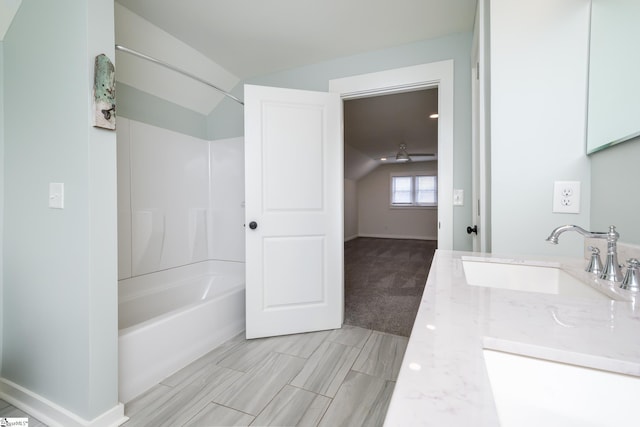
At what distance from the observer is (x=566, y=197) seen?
3.80 feet

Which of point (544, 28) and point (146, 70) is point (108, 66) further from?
point (544, 28)

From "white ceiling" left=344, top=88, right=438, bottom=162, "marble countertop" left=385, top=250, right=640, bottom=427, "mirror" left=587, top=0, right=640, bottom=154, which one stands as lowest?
"marble countertop" left=385, top=250, right=640, bottom=427

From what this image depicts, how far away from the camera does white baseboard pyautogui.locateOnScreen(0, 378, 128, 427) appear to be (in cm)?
131

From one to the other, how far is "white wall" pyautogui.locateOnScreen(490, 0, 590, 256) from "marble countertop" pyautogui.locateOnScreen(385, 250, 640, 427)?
56 centimetres

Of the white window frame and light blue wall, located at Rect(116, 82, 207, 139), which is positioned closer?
light blue wall, located at Rect(116, 82, 207, 139)

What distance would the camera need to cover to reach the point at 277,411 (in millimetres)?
1429

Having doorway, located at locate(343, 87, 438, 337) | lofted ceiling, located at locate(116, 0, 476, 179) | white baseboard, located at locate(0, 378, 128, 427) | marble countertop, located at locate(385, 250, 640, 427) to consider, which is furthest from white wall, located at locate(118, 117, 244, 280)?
marble countertop, located at locate(385, 250, 640, 427)

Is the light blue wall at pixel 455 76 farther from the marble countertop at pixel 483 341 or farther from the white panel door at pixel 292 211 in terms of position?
the marble countertop at pixel 483 341

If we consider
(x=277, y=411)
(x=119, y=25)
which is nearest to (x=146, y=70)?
(x=119, y=25)

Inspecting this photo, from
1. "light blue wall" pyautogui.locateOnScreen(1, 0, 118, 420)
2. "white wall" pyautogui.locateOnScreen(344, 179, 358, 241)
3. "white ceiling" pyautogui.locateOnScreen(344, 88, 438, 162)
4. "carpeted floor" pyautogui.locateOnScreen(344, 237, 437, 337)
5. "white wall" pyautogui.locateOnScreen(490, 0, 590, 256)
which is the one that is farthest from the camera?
"white wall" pyautogui.locateOnScreen(344, 179, 358, 241)

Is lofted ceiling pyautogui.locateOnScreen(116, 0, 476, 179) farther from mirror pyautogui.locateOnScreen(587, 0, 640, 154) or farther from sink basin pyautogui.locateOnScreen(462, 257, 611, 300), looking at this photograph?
sink basin pyautogui.locateOnScreen(462, 257, 611, 300)

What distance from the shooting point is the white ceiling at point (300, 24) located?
1852 millimetres

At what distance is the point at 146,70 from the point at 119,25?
35 centimetres

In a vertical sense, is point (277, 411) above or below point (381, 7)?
below
